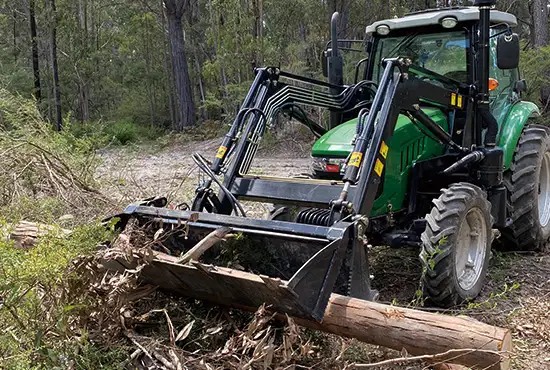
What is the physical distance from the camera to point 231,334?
11.8 feet

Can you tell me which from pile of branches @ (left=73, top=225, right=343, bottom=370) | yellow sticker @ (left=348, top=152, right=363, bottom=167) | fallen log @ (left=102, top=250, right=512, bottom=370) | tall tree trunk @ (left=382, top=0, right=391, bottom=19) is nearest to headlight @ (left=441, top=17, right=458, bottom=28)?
yellow sticker @ (left=348, top=152, right=363, bottom=167)

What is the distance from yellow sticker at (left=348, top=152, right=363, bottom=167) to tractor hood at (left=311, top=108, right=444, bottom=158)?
70 centimetres

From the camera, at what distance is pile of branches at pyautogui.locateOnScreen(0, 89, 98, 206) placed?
7348 mm

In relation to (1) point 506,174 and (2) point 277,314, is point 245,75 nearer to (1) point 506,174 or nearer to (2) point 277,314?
(1) point 506,174

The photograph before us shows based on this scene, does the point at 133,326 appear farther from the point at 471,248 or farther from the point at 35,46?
the point at 35,46

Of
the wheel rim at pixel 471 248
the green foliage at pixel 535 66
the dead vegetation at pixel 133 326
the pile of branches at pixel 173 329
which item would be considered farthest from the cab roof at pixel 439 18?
the green foliage at pixel 535 66

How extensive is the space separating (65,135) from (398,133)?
5283 millimetres

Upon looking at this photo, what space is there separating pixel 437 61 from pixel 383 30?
26.6 inches

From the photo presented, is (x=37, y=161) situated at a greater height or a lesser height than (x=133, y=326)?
greater

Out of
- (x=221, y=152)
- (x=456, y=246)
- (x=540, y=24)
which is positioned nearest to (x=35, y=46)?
(x=540, y=24)

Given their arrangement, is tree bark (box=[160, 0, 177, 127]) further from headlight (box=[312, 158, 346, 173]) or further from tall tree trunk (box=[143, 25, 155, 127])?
headlight (box=[312, 158, 346, 173])

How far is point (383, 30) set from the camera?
5797 millimetres

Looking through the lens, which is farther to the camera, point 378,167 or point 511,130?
point 511,130

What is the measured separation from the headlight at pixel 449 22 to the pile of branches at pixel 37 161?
16.7 ft
